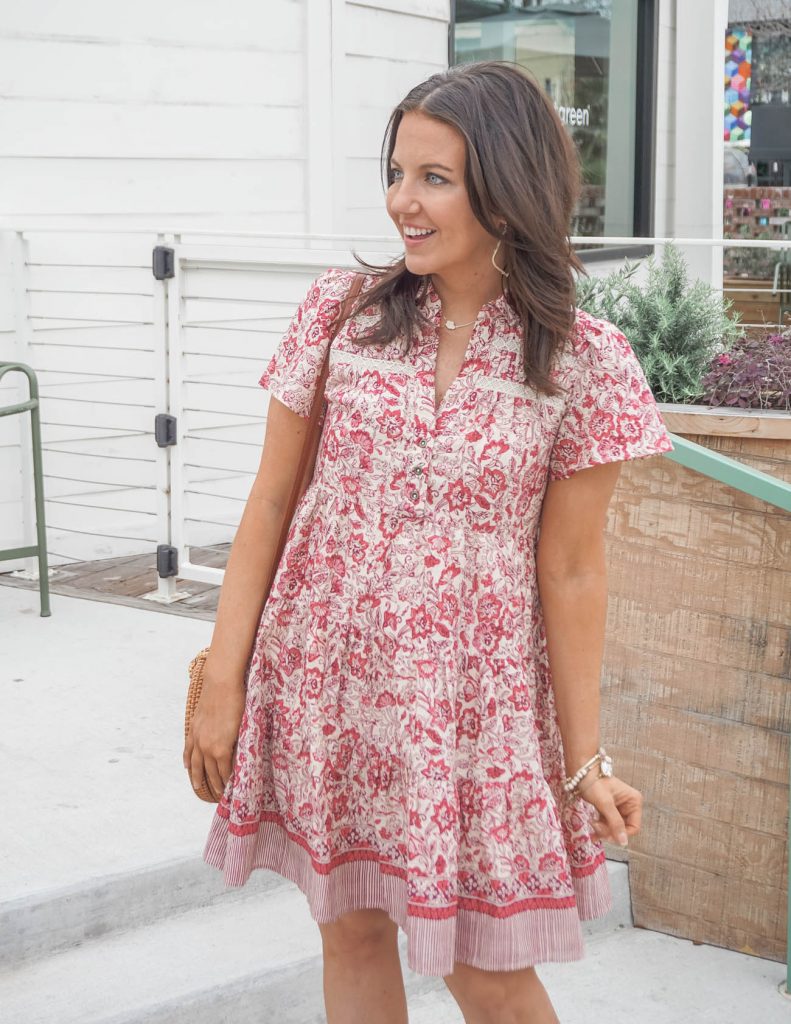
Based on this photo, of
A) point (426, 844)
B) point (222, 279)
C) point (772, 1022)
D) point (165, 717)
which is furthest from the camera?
point (222, 279)

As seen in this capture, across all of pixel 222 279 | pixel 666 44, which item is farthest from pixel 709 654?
pixel 666 44

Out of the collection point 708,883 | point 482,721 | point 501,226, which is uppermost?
point 501,226

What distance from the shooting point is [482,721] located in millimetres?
1753

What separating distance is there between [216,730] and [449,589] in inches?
16.4

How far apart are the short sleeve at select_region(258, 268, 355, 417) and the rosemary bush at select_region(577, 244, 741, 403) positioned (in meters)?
1.40

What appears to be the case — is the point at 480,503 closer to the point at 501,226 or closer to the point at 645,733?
the point at 501,226

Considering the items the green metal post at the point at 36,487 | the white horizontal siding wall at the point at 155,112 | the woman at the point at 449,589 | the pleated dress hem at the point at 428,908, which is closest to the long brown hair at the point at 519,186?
the woman at the point at 449,589

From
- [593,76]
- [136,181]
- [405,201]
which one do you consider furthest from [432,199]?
[593,76]

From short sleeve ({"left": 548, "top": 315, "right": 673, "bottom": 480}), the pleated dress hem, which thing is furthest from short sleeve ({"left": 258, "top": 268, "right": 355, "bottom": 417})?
the pleated dress hem

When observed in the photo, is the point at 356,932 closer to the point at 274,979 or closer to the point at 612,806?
the point at 612,806

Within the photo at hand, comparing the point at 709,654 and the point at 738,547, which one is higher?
the point at 738,547

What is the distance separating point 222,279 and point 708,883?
8.68 ft

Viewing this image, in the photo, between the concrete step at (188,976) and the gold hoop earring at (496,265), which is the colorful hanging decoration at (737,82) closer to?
the concrete step at (188,976)

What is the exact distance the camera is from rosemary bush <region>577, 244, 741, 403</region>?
126 inches
